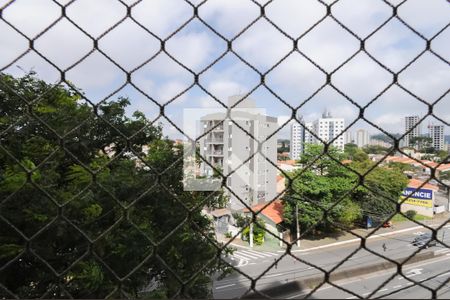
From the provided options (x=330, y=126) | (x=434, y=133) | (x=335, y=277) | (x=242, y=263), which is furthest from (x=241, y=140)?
(x=242, y=263)

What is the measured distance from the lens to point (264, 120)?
Result: 56.4 inches

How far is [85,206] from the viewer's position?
8.66 feet

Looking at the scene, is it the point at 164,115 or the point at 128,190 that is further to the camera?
the point at 128,190

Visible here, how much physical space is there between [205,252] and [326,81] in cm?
257

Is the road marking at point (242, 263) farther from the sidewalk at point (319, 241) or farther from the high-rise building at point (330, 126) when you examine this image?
the high-rise building at point (330, 126)

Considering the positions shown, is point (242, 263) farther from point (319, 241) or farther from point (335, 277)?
point (335, 277)

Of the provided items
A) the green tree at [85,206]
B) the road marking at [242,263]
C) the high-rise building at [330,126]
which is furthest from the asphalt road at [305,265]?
the high-rise building at [330,126]

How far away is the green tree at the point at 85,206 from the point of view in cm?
234

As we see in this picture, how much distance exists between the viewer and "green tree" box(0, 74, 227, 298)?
7.68 feet

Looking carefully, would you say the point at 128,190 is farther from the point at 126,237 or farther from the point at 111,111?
the point at 111,111

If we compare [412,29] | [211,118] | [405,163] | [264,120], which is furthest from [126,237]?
[405,163]

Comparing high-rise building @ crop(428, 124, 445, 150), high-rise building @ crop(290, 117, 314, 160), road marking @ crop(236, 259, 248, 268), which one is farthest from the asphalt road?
high-rise building @ crop(428, 124, 445, 150)

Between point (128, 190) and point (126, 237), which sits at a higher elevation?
point (128, 190)

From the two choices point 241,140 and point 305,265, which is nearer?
point 241,140
